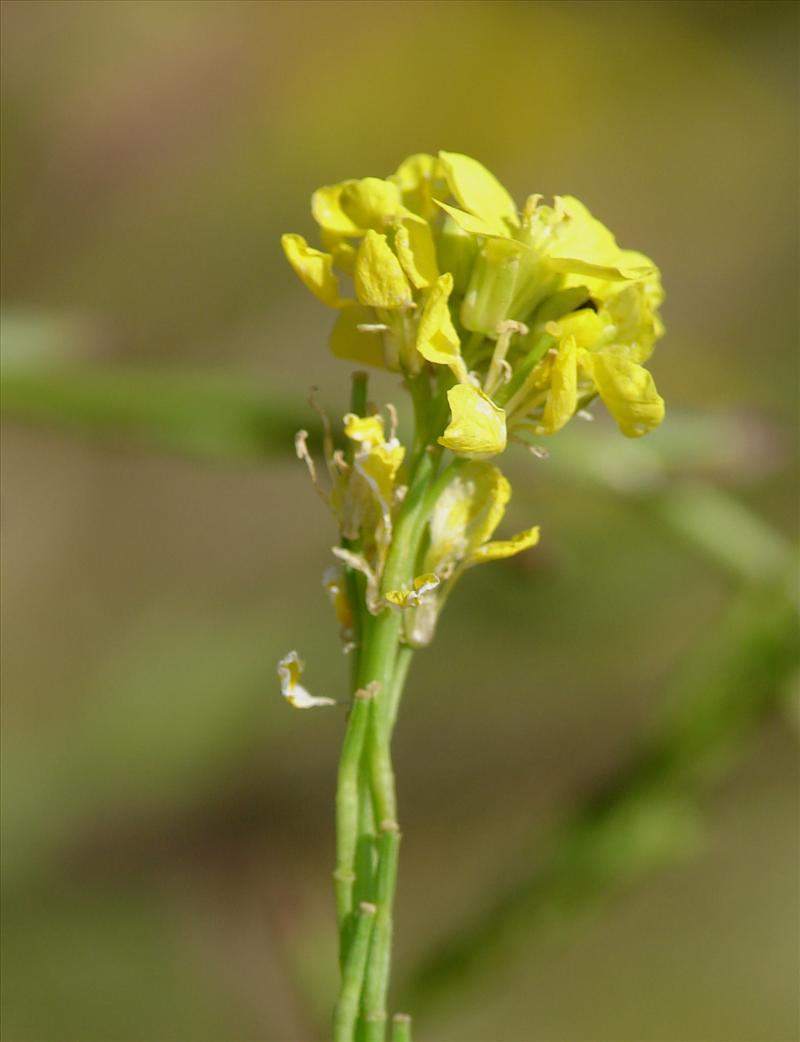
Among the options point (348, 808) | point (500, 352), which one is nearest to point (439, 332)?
point (500, 352)

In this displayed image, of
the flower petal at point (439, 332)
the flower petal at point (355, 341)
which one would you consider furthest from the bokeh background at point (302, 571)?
the flower petal at point (439, 332)

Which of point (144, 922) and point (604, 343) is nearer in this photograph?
point (604, 343)

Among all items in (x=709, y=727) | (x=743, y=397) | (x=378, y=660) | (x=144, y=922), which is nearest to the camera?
(x=378, y=660)

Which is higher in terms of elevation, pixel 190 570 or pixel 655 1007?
pixel 190 570

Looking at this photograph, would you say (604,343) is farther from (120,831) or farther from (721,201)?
(721,201)

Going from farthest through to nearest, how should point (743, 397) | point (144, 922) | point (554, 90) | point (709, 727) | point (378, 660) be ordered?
point (554, 90), point (743, 397), point (144, 922), point (709, 727), point (378, 660)

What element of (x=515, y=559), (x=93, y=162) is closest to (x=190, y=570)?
(x=93, y=162)

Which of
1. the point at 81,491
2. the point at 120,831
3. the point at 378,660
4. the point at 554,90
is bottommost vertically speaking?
the point at 378,660

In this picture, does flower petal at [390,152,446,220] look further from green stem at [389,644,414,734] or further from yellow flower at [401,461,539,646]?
green stem at [389,644,414,734]
